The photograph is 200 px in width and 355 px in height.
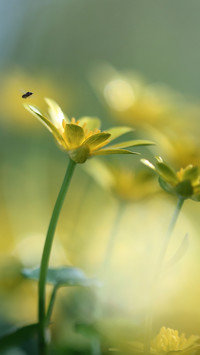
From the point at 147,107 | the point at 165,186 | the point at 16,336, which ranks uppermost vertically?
the point at 147,107

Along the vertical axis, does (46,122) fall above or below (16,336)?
above

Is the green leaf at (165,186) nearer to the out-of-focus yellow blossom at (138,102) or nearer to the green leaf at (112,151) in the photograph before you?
the green leaf at (112,151)

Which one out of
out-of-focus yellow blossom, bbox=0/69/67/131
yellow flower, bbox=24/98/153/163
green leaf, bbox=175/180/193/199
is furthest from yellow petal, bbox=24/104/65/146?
out-of-focus yellow blossom, bbox=0/69/67/131

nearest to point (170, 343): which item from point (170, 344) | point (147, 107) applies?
point (170, 344)

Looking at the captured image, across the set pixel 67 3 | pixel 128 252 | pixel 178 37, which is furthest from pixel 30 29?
pixel 128 252

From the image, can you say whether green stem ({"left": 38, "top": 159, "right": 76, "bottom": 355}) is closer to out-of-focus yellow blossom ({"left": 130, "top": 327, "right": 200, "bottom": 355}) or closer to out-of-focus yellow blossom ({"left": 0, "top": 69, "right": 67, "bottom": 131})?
out-of-focus yellow blossom ({"left": 130, "top": 327, "right": 200, "bottom": 355})

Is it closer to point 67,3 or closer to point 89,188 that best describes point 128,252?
point 89,188

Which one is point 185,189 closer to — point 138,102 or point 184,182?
point 184,182
